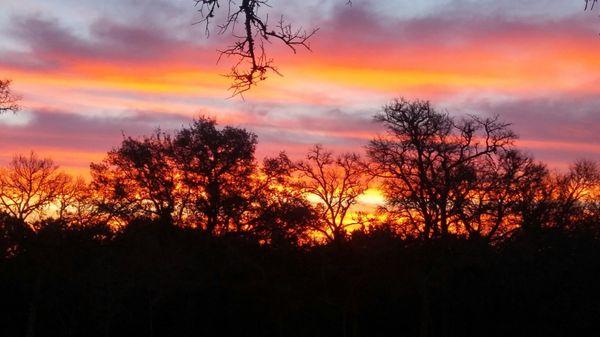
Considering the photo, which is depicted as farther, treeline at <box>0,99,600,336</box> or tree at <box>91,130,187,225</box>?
tree at <box>91,130,187,225</box>

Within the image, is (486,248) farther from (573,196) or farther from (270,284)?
(573,196)

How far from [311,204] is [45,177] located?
56.7 ft

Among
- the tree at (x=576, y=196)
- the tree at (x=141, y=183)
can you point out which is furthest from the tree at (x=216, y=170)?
the tree at (x=576, y=196)

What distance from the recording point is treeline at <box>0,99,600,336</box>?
1112 inches

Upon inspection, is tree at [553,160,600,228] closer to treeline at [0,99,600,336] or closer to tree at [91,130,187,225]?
treeline at [0,99,600,336]

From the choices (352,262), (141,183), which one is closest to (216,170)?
(141,183)

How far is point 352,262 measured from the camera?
29469 millimetres

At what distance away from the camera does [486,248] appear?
2895 cm

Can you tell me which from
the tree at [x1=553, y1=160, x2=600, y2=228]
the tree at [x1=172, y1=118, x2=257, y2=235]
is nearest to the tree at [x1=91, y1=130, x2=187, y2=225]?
the tree at [x1=172, y1=118, x2=257, y2=235]

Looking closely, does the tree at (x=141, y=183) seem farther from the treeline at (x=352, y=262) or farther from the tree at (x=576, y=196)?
the tree at (x=576, y=196)

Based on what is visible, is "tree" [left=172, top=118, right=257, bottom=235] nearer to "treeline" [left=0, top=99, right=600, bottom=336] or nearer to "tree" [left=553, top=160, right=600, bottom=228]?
"treeline" [left=0, top=99, right=600, bottom=336]

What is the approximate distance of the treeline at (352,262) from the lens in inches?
1112

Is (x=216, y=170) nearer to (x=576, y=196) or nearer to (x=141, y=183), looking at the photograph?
(x=141, y=183)

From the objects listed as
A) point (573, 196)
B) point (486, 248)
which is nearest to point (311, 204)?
point (486, 248)
